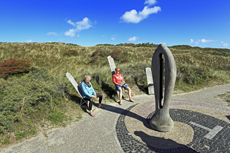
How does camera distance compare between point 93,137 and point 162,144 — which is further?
point 93,137

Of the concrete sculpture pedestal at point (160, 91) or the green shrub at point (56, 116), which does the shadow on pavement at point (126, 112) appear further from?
the green shrub at point (56, 116)

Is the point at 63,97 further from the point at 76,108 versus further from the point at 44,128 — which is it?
the point at 44,128

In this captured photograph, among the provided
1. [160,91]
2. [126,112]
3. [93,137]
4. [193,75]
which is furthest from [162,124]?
[193,75]

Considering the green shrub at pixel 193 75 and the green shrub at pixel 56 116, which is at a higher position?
the green shrub at pixel 193 75

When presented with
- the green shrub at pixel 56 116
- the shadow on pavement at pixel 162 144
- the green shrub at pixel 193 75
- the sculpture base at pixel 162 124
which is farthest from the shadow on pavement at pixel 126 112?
the green shrub at pixel 193 75

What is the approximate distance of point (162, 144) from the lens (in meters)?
2.77

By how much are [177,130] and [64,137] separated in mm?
2874

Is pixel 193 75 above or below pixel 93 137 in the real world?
above

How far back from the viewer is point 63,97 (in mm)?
5246

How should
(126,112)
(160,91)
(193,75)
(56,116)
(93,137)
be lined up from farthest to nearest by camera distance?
(193,75) → (126,112) → (56,116) → (160,91) → (93,137)

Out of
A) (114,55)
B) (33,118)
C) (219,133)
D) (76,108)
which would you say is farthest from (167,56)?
(114,55)

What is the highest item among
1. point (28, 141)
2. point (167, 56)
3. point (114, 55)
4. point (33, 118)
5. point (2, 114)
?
point (114, 55)

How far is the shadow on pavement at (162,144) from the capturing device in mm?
2576

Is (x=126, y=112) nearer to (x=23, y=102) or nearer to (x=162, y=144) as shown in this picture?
(x=162, y=144)
